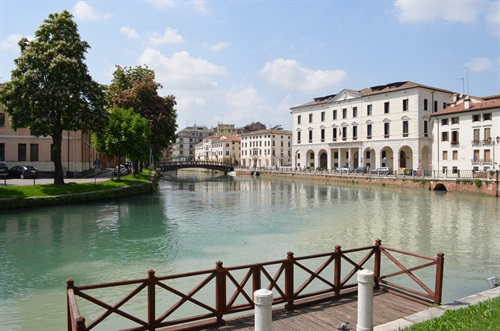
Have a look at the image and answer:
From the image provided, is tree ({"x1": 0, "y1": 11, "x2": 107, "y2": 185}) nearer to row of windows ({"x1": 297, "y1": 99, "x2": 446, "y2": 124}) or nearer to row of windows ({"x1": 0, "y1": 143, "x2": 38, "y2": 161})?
row of windows ({"x1": 0, "y1": 143, "x2": 38, "y2": 161})

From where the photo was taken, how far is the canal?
13.3 metres

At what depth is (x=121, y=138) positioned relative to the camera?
1750 inches

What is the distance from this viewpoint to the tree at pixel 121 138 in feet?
146

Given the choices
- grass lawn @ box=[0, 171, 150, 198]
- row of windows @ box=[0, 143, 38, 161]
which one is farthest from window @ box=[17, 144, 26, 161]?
grass lawn @ box=[0, 171, 150, 198]

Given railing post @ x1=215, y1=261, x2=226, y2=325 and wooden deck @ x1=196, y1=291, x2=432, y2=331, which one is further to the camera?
railing post @ x1=215, y1=261, x2=226, y2=325

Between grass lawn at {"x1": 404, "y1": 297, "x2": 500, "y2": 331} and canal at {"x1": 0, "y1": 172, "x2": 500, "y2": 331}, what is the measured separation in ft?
12.9

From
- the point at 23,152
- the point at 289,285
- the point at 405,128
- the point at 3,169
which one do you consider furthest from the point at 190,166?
the point at 289,285

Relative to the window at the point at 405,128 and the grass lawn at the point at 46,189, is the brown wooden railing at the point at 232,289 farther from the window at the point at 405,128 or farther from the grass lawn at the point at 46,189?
the window at the point at 405,128

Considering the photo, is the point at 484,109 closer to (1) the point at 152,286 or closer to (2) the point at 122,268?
(2) the point at 122,268

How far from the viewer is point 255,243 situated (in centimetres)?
1962

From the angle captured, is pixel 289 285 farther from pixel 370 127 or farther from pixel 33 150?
pixel 370 127

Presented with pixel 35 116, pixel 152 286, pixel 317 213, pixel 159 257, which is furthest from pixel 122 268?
pixel 35 116

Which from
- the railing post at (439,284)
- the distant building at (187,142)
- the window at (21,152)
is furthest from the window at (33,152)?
the distant building at (187,142)

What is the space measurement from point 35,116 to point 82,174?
1881 centimetres
